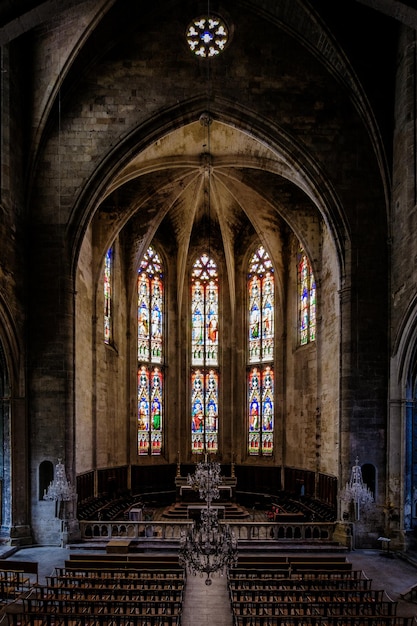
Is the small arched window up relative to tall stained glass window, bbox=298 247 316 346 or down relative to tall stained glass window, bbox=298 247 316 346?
down

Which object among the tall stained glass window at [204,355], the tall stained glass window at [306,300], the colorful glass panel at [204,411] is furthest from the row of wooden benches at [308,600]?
the tall stained glass window at [204,355]

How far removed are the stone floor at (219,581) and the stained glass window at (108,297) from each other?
10827 mm

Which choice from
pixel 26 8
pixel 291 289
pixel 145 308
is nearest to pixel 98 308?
pixel 145 308

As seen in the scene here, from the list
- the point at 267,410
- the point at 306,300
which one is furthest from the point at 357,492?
the point at 267,410

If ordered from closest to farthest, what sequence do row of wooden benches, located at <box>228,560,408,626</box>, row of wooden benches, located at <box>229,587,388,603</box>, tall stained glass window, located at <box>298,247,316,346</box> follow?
row of wooden benches, located at <box>228,560,408,626</box>
row of wooden benches, located at <box>229,587,388,603</box>
tall stained glass window, located at <box>298,247,316,346</box>

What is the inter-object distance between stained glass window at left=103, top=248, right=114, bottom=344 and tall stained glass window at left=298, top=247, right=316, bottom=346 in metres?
9.06

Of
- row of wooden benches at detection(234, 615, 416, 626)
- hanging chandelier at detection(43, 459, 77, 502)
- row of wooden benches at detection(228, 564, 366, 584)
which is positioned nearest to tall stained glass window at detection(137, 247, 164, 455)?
hanging chandelier at detection(43, 459, 77, 502)

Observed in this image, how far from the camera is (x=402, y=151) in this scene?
17.0m

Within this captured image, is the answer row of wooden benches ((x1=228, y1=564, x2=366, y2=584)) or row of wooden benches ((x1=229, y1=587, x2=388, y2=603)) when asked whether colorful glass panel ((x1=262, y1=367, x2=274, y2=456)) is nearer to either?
row of wooden benches ((x1=228, y1=564, x2=366, y2=584))

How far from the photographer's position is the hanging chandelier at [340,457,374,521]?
55.3 feet

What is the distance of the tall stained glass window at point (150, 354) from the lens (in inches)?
1120

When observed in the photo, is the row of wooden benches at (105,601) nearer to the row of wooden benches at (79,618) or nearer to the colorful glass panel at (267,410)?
the row of wooden benches at (79,618)

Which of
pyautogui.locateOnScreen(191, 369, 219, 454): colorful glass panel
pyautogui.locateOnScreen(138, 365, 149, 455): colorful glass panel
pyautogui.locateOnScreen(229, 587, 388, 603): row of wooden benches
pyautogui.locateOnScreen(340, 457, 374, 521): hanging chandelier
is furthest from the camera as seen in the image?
pyautogui.locateOnScreen(191, 369, 219, 454): colorful glass panel

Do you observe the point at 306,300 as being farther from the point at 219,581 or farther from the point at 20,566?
the point at 20,566
